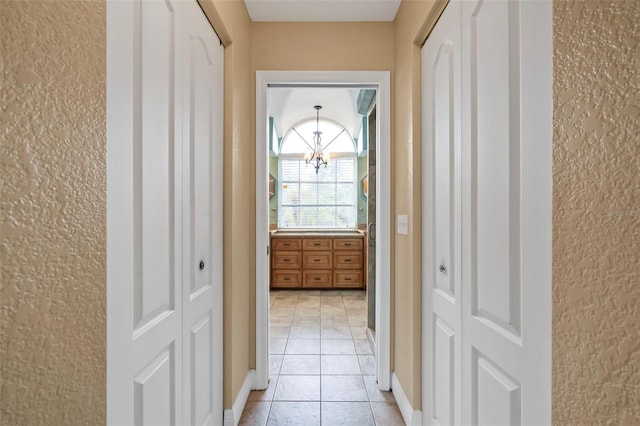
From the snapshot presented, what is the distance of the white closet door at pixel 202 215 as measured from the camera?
4.15 feet

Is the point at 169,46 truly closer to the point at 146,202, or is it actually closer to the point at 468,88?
the point at 146,202

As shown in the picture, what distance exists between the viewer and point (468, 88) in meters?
1.18

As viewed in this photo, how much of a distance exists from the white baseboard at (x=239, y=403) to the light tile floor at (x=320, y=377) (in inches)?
2.1

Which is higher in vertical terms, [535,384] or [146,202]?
[146,202]

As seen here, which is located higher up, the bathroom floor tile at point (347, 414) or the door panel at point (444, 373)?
the door panel at point (444, 373)

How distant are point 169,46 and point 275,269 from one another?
4243mm

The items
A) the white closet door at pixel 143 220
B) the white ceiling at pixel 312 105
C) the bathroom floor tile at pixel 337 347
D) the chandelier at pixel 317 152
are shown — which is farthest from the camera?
the chandelier at pixel 317 152

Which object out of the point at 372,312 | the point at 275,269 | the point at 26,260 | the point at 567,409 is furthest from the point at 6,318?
the point at 275,269

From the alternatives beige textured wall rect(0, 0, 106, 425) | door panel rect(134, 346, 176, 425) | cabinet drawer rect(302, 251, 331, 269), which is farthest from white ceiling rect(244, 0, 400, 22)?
cabinet drawer rect(302, 251, 331, 269)

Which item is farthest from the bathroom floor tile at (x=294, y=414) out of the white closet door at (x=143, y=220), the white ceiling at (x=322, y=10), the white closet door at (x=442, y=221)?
the white ceiling at (x=322, y=10)

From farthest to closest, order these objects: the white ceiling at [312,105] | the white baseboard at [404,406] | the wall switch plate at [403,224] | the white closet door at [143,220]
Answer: the white ceiling at [312,105] → the wall switch plate at [403,224] → the white baseboard at [404,406] → the white closet door at [143,220]

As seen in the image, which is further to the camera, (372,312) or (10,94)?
(372,312)

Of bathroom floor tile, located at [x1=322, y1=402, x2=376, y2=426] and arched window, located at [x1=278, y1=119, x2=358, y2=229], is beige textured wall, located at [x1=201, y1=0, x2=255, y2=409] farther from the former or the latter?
arched window, located at [x1=278, y1=119, x2=358, y2=229]

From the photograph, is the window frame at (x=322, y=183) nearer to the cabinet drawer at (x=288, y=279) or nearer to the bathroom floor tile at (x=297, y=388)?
the cabinet drawer at (x=288, y=279)
